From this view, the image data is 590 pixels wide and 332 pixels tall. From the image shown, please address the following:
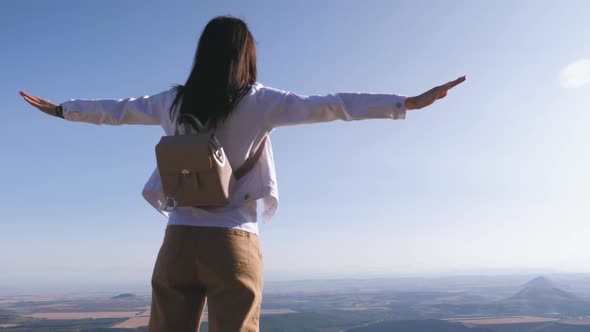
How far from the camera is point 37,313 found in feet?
274

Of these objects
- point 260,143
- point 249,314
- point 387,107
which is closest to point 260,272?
point 249,314

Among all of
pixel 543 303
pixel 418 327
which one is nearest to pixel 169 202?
pixel 418 327

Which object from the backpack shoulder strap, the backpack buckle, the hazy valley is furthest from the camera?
the hazy valley

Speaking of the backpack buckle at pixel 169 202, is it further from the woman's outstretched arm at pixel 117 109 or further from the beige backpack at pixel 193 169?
the woman's outstretched arm at pixel 117 109

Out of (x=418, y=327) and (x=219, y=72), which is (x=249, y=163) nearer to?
(x=219, y=72)

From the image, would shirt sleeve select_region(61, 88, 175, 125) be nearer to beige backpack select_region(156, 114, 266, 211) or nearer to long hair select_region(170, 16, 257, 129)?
long hair select_region(170, 16, 257, 129)

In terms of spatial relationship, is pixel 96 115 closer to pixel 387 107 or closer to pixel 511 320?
pixel 387 107

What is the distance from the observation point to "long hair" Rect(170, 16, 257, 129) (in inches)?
90.4

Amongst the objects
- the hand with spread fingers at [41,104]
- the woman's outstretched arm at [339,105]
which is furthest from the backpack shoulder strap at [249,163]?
the hand with spread fingers at [41,104]

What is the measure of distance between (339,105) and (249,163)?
1.71 feet

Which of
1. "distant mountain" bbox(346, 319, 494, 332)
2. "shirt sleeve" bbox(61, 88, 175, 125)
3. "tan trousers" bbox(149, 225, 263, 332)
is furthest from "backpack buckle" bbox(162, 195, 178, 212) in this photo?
"distant mountain" bbox(346, 319, 494, 332)

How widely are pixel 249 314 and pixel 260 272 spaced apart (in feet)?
0.68

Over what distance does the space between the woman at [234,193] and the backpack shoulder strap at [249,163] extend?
0.02m

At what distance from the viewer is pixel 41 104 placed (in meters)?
3.03
